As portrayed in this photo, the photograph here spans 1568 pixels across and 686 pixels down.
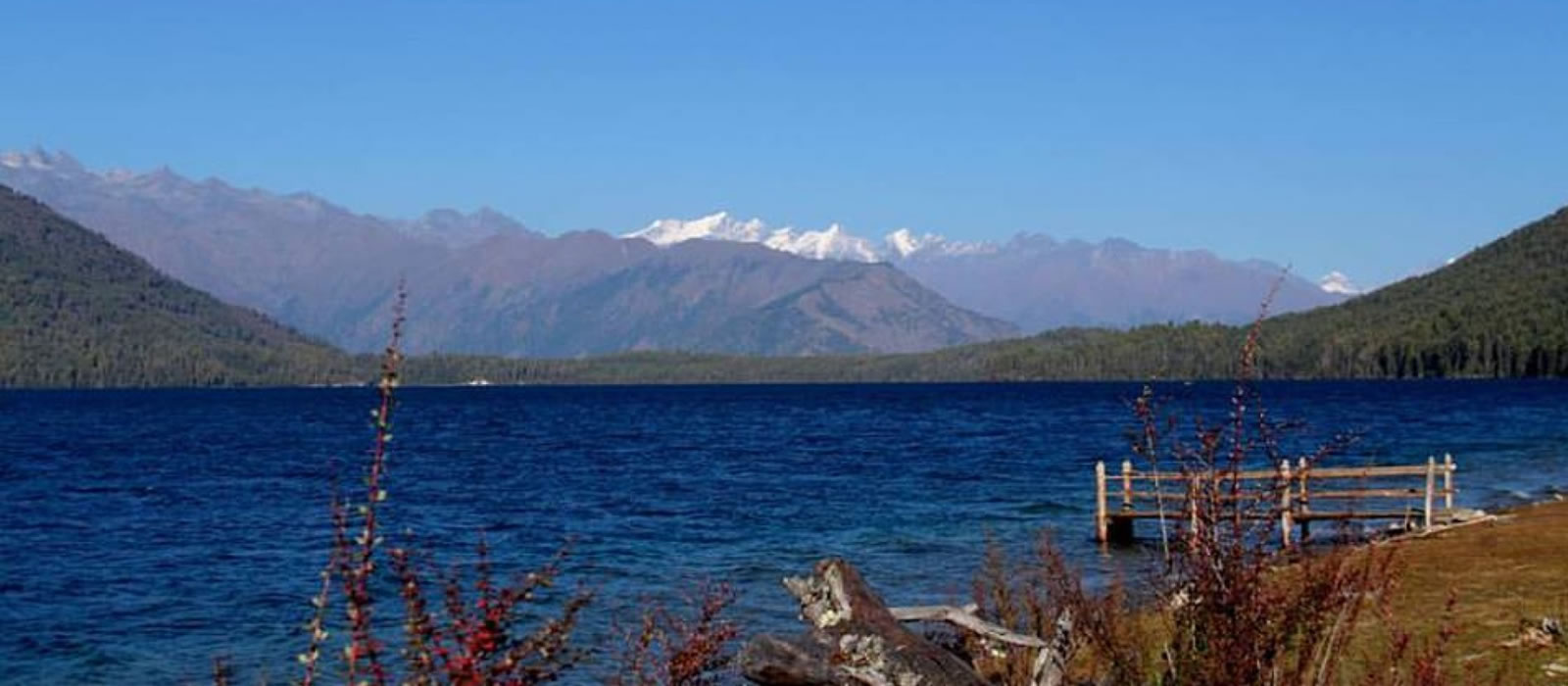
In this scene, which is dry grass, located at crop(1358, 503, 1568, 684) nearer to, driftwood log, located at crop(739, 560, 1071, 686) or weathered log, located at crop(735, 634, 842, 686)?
driftwood log, located at crop(739, 560, 1071, 686)

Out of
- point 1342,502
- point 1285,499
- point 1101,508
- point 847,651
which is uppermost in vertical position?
point 1285,499

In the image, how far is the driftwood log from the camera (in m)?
11.2

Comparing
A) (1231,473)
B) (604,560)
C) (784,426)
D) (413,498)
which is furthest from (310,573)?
(784,426)

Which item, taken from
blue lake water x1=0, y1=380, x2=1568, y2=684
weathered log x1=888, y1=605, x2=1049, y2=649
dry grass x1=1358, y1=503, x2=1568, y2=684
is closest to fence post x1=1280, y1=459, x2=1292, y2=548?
dry grass x1=1358, y1=503, x2=1568, y2=684

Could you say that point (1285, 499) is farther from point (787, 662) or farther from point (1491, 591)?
point (1491, 591)

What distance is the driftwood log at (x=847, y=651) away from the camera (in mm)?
11234

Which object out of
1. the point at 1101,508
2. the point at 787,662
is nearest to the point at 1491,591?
the point at 787,662

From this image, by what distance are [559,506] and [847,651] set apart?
44.3m

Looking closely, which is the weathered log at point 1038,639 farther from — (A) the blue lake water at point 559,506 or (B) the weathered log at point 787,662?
(A) the blue lake water at point 559,506

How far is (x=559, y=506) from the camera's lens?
54.8 meters

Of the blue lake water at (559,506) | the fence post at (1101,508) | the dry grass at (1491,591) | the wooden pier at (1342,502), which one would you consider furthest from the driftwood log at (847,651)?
the fence post at (1101,508)

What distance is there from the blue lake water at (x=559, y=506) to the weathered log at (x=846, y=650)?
22.3ft

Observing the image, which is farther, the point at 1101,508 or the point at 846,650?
the point at 1101,508

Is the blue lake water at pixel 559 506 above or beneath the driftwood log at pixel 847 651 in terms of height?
beneath
